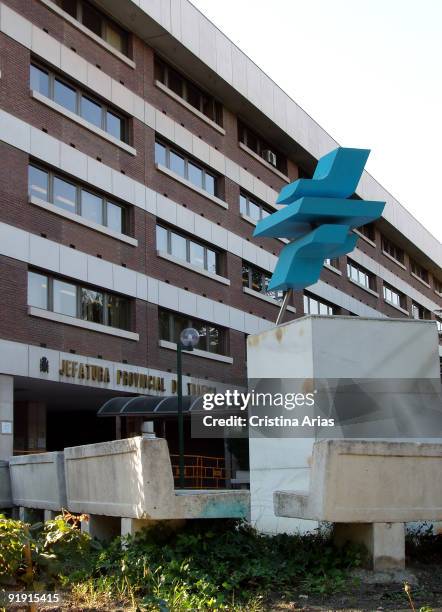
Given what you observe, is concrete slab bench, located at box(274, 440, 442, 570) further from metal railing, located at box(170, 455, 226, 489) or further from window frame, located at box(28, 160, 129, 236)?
metal railing, located at box(170, 455, 226, 489)

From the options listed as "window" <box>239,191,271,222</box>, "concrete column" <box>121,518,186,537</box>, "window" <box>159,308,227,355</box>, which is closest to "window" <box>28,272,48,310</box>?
"window" <box>159,308,227,355</box>

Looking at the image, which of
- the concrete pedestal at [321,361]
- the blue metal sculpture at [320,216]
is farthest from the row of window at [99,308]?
the concrete pedestal at [321,361]

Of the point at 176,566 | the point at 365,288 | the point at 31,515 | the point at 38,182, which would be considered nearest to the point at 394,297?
the point at 365,288

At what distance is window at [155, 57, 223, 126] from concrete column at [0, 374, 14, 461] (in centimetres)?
1441

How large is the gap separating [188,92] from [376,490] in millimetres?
28766

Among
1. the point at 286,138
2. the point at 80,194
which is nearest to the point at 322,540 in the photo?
the point at 80,194

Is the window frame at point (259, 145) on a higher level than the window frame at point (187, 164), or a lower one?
higher

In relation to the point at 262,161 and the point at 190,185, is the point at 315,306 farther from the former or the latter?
the point at 190,185

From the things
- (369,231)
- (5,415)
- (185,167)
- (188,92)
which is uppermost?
(188,92)

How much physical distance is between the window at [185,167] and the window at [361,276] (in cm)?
1532

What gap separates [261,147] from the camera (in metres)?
40.9

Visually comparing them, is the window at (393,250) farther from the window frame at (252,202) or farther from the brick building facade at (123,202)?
the window frame at (252,202)

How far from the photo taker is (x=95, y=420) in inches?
1476

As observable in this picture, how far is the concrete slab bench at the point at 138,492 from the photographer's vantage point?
28.8 feet
